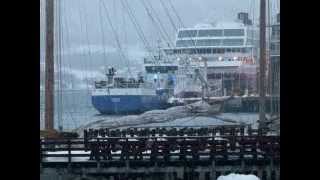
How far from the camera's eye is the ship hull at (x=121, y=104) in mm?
24188

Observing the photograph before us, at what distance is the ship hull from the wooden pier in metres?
14.4

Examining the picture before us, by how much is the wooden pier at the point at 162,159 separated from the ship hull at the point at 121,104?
14.4m

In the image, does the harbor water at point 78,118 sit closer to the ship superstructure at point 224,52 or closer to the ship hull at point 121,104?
the ship hull at point 121,104

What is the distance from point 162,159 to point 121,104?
14780 millimetres

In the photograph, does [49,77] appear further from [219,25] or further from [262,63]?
[219,25]

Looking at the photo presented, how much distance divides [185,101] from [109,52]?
4.14 m

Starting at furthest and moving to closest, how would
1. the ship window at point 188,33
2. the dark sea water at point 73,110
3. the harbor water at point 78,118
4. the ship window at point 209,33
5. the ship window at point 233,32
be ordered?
the ship window at point 188,33, the ship window at point 209,33, the ship window at point 233,32, the dark sea water at point 73,110, the harbor water at point 78,118

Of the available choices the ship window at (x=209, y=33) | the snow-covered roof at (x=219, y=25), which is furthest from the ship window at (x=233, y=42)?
the snow-covered roof at (x=219, y=25)

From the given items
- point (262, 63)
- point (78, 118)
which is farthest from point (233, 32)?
point (262, 63)

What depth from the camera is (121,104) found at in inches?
949

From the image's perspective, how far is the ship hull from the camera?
24188 millimetres
